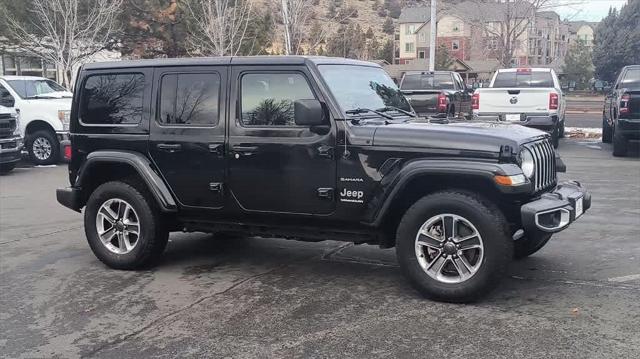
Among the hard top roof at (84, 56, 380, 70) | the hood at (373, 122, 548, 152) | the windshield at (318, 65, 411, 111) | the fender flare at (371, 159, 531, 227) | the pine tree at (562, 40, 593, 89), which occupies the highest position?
the pine tree at (562, 40, 593, 89)

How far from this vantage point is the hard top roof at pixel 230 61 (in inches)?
213

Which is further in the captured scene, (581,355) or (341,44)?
(341,44)

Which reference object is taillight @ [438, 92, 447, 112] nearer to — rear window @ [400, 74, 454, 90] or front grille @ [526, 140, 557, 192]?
rear window @ [400, 74, 454, 90]

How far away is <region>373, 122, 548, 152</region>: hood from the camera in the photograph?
4688 millimetres

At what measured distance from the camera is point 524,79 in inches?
650

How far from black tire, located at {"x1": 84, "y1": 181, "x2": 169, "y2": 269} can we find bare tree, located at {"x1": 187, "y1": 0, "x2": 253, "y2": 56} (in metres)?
20.0

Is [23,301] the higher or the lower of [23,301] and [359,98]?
the lower

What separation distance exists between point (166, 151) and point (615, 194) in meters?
6.86

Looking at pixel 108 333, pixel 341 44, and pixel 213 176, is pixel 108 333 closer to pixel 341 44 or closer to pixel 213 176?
pixel 213 176

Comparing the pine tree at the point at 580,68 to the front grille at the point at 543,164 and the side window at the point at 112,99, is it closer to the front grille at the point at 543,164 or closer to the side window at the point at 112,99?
the front grille at the point at 543,164

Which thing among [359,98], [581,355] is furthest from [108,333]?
[581,355]

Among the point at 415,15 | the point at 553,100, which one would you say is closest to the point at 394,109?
the point at 553,100

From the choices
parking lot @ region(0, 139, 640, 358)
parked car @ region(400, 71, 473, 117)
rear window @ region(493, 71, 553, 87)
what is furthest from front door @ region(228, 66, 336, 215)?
rear window @ region(493, 71, 553, 87)

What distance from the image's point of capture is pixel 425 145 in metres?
4.82
